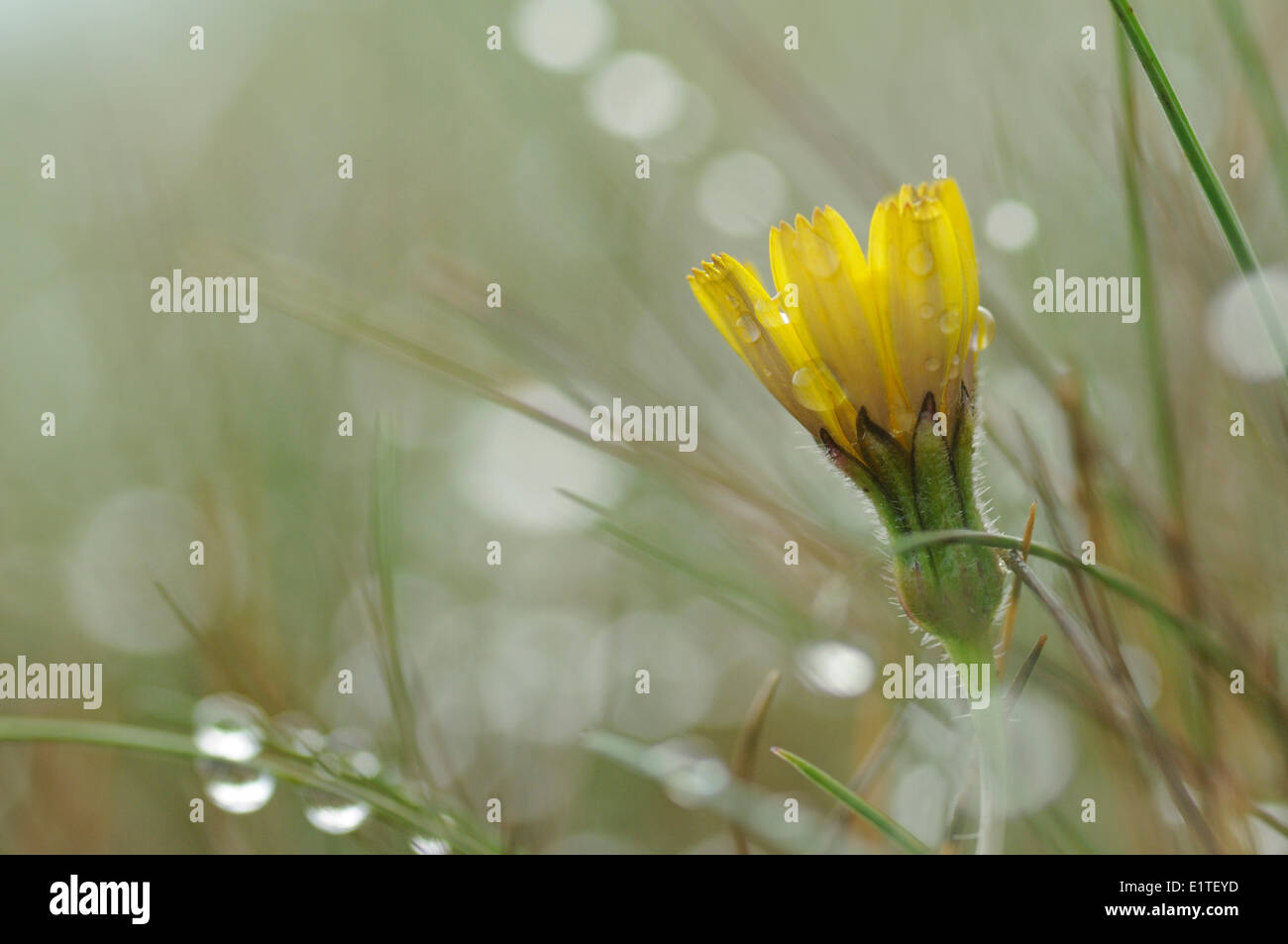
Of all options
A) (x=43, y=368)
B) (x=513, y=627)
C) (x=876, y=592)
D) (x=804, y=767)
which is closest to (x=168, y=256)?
(x=43, y=368)

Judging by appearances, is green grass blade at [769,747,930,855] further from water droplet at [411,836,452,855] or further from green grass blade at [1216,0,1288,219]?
green grass blade at [1216,0,1288,219]

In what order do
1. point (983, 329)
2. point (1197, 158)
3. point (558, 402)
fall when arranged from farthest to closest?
point (558, 402)
point (983, 329)
point (1197, 158)

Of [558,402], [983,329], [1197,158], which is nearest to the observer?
[1197,158]

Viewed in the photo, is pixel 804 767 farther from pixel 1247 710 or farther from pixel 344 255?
pixel 344 255

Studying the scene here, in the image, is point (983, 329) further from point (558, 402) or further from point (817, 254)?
point (558, 402)

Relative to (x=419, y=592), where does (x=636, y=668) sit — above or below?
below

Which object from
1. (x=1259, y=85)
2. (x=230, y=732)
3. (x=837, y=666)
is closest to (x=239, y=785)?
(x=230, y=732)

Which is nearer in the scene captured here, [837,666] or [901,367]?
[901,367]
